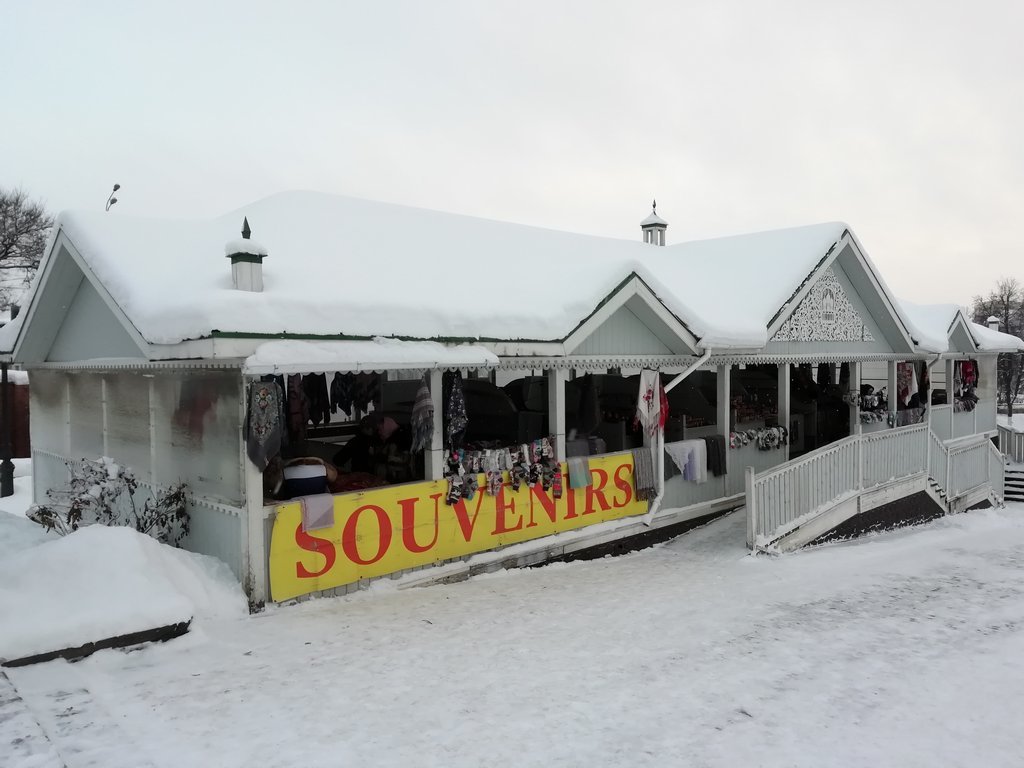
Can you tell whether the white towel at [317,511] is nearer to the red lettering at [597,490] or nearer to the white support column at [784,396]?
the red lettering at [597,490]

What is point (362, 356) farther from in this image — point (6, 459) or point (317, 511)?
point (6, 459)

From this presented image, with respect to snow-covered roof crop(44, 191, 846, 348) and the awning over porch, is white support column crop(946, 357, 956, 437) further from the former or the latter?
the awning over porch

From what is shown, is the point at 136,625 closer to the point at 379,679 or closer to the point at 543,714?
the point at 379,679

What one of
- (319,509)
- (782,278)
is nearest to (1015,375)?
(782,278)

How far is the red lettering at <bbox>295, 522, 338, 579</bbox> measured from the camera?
7273 mm

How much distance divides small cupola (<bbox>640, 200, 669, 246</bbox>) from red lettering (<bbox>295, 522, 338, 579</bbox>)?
17733 mm

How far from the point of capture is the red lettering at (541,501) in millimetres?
9531

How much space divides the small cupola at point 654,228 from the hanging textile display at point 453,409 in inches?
620

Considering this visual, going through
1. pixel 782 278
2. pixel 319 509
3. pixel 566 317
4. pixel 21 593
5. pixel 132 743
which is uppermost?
pixel 782 278

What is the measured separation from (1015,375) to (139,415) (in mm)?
56696

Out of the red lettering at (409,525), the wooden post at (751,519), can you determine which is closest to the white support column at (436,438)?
the red lettering at (409,525)

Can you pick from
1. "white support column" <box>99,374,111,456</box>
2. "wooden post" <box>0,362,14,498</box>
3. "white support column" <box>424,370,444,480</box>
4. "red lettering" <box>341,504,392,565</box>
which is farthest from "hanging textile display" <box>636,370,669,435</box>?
"wooden post" <box>0,362,14,498</box>

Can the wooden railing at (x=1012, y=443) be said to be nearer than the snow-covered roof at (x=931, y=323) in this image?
No

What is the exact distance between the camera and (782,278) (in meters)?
13.4
